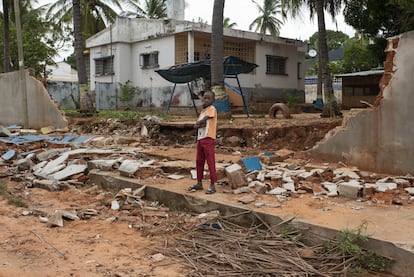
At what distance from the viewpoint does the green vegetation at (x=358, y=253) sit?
4.27 meters

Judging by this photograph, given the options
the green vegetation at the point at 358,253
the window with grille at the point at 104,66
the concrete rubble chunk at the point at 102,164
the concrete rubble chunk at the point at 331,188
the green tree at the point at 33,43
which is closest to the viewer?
the green vegetation at the point at 358,253

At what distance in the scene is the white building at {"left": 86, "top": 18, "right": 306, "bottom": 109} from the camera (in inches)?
808

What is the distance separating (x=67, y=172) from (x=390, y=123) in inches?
251

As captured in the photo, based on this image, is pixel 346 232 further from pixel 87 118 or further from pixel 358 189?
pixel 87 118

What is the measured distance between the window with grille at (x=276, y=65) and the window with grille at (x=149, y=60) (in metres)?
5.90

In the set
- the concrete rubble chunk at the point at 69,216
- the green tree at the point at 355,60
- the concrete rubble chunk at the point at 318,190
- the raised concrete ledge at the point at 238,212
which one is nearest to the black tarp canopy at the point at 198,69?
the raised concrete ledge at the point at 238,212

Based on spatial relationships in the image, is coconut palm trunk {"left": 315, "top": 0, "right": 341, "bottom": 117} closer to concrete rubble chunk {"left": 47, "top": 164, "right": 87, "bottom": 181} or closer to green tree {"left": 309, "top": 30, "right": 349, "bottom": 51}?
concrete rubble chunk {"left": 47, "top": 164, "right": 87, "bottom": 181}

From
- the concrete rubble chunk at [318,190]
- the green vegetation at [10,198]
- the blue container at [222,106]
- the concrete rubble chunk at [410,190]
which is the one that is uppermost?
the blue container at [222,106]

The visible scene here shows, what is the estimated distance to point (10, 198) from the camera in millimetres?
7652

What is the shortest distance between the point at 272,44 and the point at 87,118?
11112mm

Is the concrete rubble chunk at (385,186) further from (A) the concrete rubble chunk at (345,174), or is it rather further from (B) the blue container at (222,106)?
(B) the blue container at (222,106)

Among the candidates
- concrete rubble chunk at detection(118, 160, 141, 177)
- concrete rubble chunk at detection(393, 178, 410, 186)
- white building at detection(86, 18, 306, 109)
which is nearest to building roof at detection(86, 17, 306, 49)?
white building at detection(86, 18, 306, 109)

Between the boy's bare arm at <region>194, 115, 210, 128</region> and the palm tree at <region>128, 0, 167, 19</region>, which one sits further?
the palm tree at <region>128, 0, 167, 19</region>

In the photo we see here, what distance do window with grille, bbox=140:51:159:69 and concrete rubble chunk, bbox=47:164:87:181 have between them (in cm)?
1284
